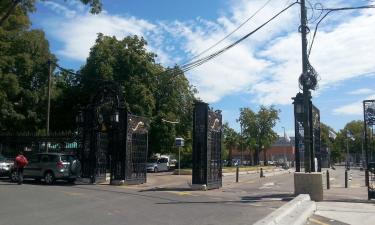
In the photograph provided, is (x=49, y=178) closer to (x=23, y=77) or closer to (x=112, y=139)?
(x=112, y=139)

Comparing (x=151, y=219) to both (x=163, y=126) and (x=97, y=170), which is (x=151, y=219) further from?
(x=163, y=126)

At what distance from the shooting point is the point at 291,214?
10.5 metres

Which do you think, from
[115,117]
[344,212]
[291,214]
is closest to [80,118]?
[115,117]

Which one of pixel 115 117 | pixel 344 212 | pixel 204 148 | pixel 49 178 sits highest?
pixel 115 117

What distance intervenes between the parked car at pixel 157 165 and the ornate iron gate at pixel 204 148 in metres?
27.6

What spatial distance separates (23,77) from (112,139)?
20.3 m

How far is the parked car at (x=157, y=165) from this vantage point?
172 ft

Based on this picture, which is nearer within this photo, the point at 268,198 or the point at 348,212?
the point at 348,212

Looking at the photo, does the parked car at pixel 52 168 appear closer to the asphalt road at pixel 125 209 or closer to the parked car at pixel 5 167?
the parked car at pixel 5 167

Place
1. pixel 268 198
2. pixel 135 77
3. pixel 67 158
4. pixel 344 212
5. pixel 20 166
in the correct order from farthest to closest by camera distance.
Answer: pixel 135 77
pixel 67 158
pixel 20 166
pixel 268 198
pixel 344 212

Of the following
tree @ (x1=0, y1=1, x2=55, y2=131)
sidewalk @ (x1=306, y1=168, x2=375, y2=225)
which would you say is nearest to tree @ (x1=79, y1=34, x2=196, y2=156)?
tree @ (x1=0, y1=1, x2=55, y2=131)

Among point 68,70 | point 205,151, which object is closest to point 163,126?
point 68,70

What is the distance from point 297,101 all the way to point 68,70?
96.1 ft

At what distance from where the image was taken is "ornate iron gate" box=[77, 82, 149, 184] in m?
26.6
